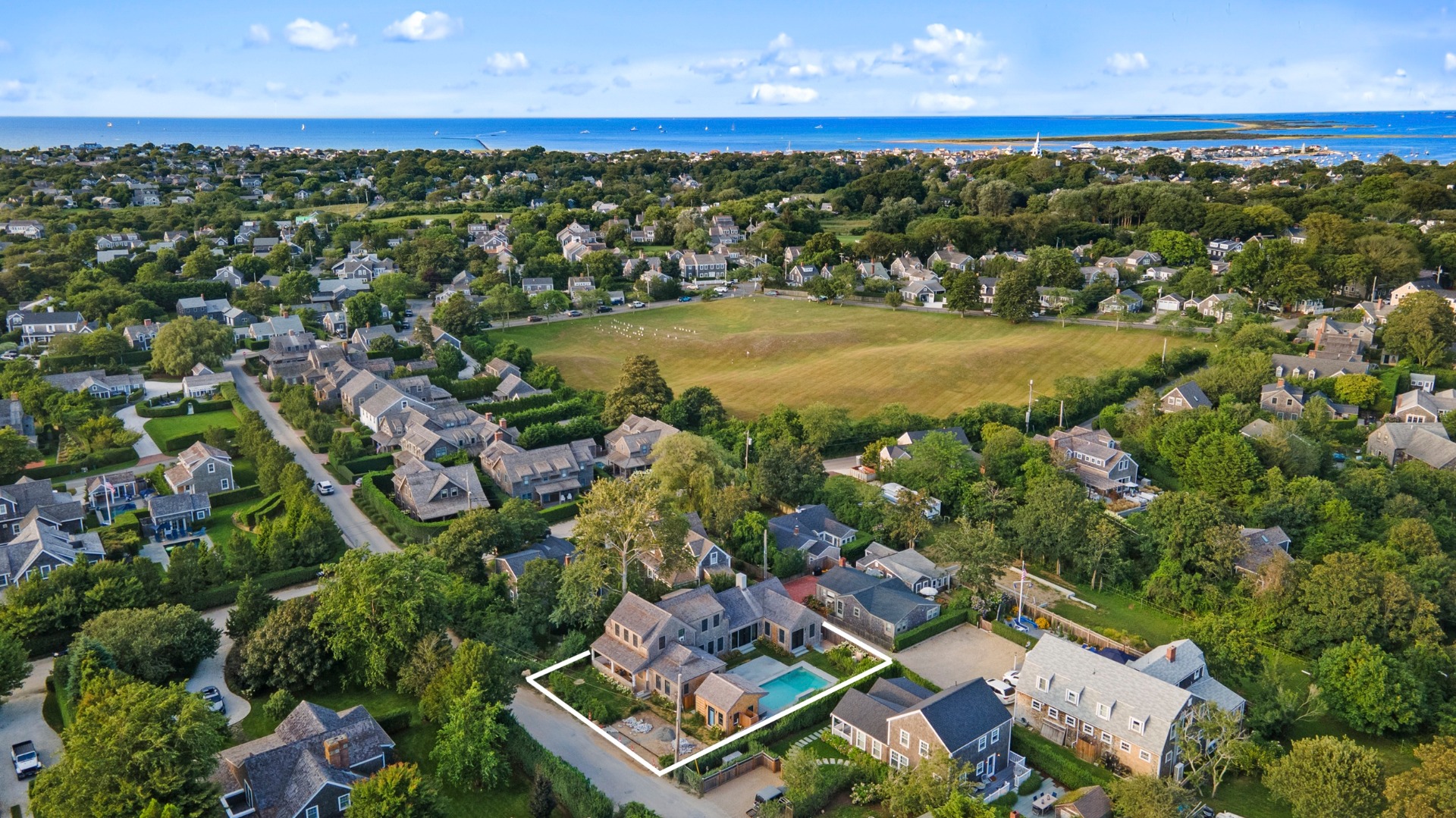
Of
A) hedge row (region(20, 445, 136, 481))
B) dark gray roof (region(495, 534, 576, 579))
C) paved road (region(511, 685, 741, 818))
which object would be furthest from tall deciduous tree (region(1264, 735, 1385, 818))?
hedge row (region(20, 445, 136, 481))

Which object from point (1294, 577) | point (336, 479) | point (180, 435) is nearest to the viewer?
point (1294, 577)

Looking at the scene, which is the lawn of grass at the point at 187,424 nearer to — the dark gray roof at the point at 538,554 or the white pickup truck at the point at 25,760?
the dark gray roof at the point at 538,554

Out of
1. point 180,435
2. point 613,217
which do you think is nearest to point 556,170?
point 613,217

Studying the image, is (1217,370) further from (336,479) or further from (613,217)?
(613,217)

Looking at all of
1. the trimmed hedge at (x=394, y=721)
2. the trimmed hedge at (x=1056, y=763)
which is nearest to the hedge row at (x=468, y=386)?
the trimmed hedge at (x=394, y=721)

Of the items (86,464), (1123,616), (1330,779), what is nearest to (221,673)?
(86,464)

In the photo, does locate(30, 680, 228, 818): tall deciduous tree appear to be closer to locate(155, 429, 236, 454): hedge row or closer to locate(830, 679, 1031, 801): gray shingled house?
locate(830, 679, 1031, 801): gray shingled house
